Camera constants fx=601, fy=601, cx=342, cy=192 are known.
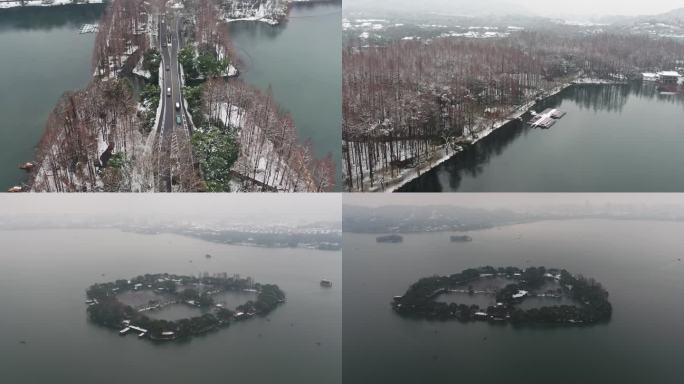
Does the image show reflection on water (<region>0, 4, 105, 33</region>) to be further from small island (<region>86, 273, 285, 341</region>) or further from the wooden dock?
the wooden dock

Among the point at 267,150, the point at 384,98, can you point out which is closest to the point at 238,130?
the point at 267,150

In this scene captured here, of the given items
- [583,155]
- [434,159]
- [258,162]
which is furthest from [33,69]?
[583,155]

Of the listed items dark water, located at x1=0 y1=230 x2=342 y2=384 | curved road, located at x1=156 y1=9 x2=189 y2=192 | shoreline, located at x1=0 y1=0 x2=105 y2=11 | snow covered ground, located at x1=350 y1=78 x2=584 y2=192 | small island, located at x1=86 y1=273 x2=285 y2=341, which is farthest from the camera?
shoreline, located at x1=0 y1=0 x2=105 y2=11

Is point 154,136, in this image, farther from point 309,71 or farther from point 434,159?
point 434,159

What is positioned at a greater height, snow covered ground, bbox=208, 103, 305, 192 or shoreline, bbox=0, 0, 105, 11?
shoreline, bbox=0, 0, 105, 11

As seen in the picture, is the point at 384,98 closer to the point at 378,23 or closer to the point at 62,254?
the point at 378,23

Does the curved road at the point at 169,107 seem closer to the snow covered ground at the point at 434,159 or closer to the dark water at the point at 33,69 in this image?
the dark water at the point at 33,69

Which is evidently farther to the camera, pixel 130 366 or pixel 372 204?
pixel 372 204

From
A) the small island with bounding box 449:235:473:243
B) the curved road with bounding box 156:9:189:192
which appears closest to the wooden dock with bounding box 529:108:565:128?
the small island with bounding box 449:235:473:243
